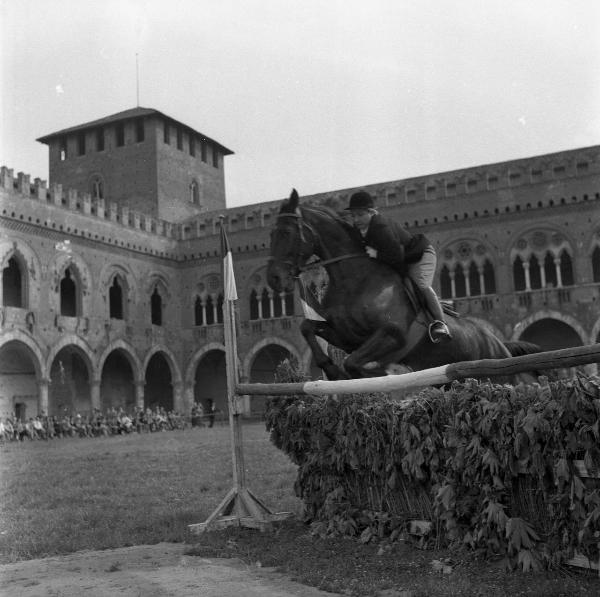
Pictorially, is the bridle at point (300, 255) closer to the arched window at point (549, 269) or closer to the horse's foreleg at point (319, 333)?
the horse's foreleg at point (319, 333)

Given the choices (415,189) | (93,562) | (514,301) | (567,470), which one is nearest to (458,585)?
(567,470)

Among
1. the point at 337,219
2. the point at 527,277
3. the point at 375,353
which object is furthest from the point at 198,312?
the point at 375,353

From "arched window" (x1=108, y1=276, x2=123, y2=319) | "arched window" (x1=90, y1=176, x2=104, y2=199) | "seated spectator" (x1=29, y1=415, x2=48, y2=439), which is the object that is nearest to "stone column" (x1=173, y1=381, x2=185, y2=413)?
"arched window" (x1=108, y1=276, x2=123, y2=319)

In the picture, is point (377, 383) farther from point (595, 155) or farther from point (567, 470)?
point (595, 155)

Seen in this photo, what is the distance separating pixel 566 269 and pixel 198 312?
54.3 feet

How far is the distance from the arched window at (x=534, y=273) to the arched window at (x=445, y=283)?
3149 millimetres

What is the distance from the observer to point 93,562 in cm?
502

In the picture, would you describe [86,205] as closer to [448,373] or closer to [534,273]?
[534,273]

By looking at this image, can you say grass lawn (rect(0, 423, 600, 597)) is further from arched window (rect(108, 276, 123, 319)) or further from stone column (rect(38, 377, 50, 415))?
arched window (rect(108, 276, 123, 319))

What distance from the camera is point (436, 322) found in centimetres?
629

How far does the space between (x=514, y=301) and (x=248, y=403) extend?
1188cm

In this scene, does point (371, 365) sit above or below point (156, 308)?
below

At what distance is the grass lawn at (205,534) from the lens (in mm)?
4008

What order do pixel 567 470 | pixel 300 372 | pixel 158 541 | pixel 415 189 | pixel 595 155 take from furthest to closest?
pixel 415 189
pixel 595 155
pixel 300 372
pixel 158 541
pixel 567 470
